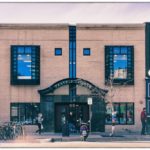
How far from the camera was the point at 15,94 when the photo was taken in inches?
1414

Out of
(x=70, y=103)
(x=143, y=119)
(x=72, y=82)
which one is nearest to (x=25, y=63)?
(x=72, y=82)

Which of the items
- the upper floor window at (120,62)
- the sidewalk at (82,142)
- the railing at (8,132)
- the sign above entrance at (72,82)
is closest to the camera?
the sidewalk at (82,142)

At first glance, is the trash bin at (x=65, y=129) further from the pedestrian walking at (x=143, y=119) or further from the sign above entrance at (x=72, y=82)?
the pedestrian walking at (x=143, y=119)

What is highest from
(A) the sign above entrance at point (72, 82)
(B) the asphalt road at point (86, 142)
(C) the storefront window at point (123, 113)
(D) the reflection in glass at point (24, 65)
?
(D) the reflection in glass at point (24, 65)

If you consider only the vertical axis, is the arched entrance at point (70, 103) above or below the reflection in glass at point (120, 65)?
A: below

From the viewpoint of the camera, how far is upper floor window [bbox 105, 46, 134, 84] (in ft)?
118

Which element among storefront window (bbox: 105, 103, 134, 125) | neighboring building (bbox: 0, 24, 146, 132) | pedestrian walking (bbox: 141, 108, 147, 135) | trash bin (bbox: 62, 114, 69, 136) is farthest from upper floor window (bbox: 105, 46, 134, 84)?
trash bin (bbox: 62, 114, 69, 136)

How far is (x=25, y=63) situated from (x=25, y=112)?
3.73m

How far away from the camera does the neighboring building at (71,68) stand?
1406 inches

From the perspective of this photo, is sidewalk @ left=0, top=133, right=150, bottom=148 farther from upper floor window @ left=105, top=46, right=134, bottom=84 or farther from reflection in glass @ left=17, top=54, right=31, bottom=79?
reflection in glass @ left=17, top=54, right=31, bottom=79

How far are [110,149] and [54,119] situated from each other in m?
12.5

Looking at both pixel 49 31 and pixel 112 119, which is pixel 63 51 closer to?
pixel 49 31

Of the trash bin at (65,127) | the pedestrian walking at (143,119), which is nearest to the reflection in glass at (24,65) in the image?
the trash bin at (65,127)

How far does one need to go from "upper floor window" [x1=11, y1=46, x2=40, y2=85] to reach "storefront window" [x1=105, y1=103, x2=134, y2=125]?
6.02 m
